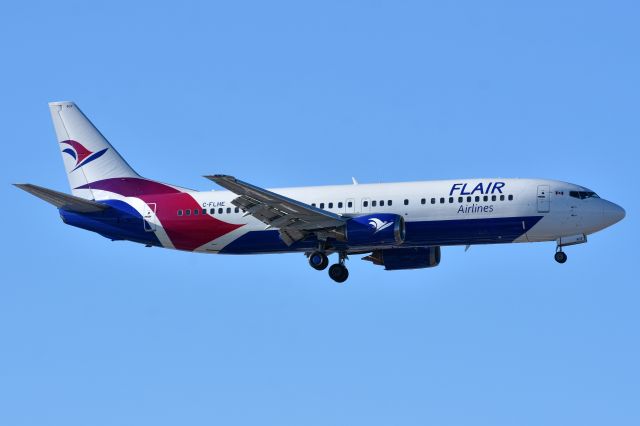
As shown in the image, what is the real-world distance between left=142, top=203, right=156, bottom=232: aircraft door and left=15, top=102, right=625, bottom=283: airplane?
0.18 feet

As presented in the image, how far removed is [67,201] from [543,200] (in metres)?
24.7

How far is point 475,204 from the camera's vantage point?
213ft

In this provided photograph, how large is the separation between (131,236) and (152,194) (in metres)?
2.70

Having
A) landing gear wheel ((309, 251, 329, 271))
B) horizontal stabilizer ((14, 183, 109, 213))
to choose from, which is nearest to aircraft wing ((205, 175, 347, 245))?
landing gear wheel ((309, 251, 329, 271))

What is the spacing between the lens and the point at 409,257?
69938 mm

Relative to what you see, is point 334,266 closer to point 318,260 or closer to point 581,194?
point 318,260

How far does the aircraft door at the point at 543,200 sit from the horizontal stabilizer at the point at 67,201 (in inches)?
904

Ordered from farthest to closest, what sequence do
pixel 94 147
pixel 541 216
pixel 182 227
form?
pixel 94 147
pixel 182 227
pixel 541 216

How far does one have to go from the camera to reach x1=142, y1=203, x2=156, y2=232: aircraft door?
69.8 meters

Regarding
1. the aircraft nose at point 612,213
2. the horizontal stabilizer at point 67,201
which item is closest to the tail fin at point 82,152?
the horizontal stabilizer at point 67,201

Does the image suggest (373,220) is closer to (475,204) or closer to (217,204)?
(475,204)

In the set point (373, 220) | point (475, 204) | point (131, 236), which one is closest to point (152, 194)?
point (131, 236)

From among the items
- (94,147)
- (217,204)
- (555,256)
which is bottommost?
(555,256)

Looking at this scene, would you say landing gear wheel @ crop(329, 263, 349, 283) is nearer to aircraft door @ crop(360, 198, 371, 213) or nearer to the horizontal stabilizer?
A: aircraft door @ crop(360, 198, 371, 213)
